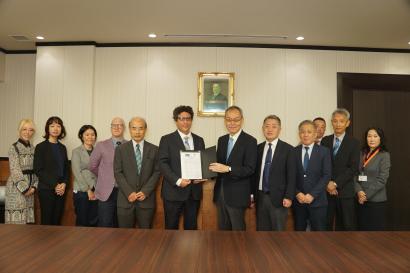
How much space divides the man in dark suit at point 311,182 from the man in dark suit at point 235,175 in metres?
0.49

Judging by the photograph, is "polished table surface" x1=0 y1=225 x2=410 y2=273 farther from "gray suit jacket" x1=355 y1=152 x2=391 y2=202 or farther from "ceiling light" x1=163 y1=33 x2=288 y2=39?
"ceiling light" x1=163 y1=33 x2=288 y2=39

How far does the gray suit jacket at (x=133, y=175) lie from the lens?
3111 mm

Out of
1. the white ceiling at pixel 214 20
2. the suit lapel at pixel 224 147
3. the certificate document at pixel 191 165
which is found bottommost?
the certificate document at pixel 191 165

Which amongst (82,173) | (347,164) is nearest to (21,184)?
(82,173)

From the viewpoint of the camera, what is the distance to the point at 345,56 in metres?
5.65

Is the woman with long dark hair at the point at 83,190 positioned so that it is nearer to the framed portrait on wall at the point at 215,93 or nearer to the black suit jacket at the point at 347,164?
the framed portrait on wall at the point at 215,93

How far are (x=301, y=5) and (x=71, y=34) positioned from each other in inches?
140

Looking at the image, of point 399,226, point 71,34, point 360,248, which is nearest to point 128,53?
point 71,34

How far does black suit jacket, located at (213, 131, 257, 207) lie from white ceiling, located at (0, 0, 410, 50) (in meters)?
1.95

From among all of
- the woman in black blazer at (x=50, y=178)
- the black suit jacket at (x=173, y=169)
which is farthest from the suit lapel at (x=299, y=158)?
the woman in black blazer at (x=50, y=178)

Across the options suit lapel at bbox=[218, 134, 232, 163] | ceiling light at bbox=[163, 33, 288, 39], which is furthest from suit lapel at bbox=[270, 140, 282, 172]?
ceiling light at bbox=[163, 33, 288, 39]

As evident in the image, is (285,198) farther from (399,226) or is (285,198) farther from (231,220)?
(399,226)

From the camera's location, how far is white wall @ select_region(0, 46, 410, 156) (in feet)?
18.3

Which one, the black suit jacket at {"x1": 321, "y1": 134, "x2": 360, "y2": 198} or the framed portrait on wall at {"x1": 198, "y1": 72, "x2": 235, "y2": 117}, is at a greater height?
the framed portrait on wall at {"x1": 198, "y1": 72, "x2": 235, "y2": 117}
